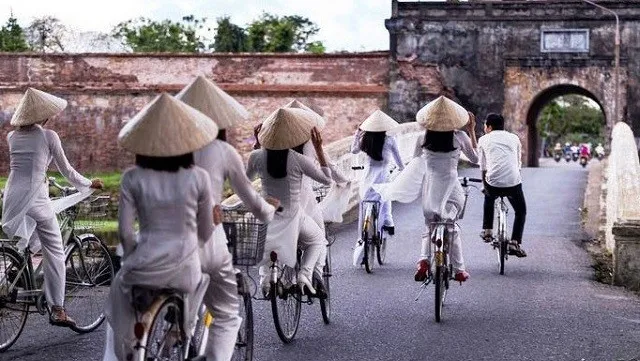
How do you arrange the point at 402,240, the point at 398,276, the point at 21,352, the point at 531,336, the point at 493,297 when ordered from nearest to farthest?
the point at 21,352 < the point at 531,336 < the point at 493,297 < the point at 398,276 < the point at 402,240

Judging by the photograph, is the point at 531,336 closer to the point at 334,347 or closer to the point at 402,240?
the point at 334,347

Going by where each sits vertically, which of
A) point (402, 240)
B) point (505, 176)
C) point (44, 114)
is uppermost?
point (44, 114)

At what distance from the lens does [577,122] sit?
87.1 meters

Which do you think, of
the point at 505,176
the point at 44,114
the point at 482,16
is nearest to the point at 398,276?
the point at 505,176

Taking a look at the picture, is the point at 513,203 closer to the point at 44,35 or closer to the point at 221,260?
the point at 221,260

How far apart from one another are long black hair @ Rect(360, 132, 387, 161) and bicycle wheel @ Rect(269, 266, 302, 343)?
14.0ft

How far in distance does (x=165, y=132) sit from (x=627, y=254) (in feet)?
22.1

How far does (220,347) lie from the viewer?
19.1ft

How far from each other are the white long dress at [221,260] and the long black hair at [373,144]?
622 centimetres

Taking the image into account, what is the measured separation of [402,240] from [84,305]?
657cm

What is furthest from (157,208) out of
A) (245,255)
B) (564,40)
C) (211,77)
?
(564,40)

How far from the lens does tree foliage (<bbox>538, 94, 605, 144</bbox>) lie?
8581 cm

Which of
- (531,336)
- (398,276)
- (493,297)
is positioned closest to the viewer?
(531,336)

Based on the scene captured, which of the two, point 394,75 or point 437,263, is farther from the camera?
point 394,75
